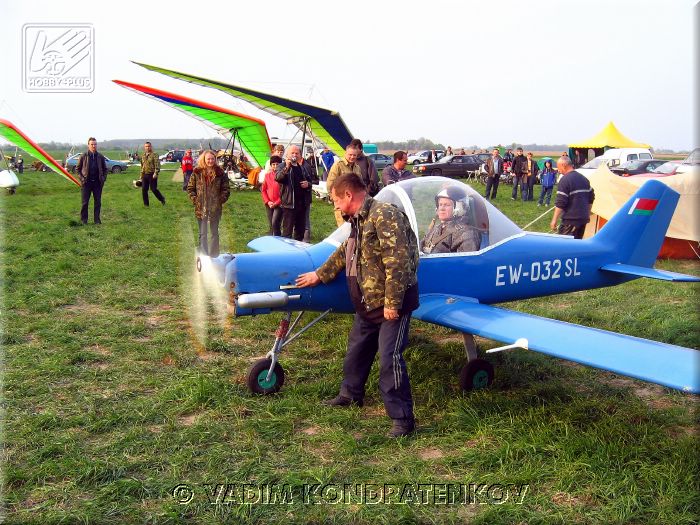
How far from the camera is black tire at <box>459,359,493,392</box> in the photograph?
203 inches

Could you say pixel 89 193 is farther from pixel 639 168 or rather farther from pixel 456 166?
pixel 456 166

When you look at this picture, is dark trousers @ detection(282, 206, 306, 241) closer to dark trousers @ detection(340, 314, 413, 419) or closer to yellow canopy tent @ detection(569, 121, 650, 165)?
dark trousers @ detection(340, 314, 413, 419)

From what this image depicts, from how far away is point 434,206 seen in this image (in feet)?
17.7

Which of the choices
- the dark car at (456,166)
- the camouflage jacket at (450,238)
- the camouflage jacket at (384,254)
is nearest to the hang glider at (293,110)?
the camouflage jacket at (450,238)

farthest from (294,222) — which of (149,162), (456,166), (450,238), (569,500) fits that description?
(456,166)

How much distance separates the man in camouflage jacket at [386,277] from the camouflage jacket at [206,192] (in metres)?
5.76

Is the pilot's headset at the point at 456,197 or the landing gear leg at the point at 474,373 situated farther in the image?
the pilot's headset at the point at 456,197

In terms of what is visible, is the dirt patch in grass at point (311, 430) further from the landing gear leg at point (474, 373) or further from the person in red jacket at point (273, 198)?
the person in red jacket at point (273, 198)

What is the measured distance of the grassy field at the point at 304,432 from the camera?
3422mm

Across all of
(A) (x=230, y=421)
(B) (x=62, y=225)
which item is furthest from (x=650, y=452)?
(B) (x=62, y=225)

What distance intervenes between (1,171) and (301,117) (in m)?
12.8

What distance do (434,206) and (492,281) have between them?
0.88 metres

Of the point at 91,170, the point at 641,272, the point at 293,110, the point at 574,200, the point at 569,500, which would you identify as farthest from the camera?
the point at 293,110

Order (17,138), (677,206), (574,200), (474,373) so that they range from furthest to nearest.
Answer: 1. (17,138)
2. (677,206)
3. (574,200)
4. (474,373)
